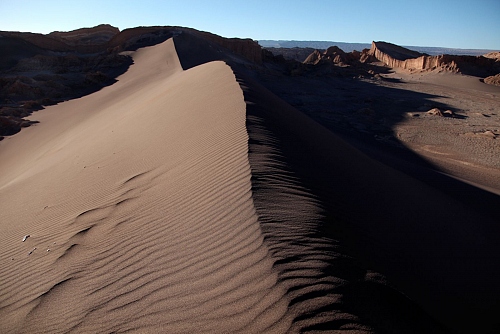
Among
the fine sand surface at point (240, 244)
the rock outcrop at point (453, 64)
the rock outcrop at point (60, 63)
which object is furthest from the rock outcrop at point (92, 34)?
the fine sand surface at point (240, 244)

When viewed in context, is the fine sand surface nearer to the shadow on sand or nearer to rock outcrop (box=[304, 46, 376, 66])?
the shadow on sand

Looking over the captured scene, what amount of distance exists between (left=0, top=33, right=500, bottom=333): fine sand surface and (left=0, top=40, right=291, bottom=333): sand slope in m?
0.01

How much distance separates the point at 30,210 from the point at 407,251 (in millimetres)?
4713

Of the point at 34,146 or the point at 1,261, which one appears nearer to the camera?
the point at 1,261

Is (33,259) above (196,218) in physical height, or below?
below

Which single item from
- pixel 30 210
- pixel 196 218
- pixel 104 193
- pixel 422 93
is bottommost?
pixel 422 93

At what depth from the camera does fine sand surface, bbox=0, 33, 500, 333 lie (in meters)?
2.05

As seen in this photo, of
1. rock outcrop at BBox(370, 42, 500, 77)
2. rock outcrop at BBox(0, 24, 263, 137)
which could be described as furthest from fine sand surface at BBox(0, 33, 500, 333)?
rock outcrop at BBox(370, 42, 500, 77)

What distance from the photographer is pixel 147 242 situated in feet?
9.63

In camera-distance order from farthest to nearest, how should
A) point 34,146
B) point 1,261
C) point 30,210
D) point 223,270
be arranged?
point 34,146
point 30,210
point 1,261
point 223,270

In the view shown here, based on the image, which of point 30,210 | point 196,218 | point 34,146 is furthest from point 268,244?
point 34,146

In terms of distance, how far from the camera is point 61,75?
2234 cm

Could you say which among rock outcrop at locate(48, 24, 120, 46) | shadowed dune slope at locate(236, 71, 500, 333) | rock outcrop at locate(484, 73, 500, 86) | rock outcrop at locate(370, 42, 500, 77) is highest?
rock outcrop at locate(48, 24, 120, 46)

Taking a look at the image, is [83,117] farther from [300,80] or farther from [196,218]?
[300,80]
